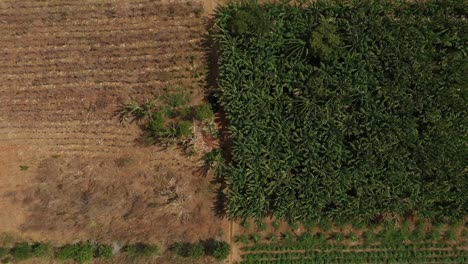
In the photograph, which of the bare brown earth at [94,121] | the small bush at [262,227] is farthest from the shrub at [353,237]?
the bare brown earth at [94,121]

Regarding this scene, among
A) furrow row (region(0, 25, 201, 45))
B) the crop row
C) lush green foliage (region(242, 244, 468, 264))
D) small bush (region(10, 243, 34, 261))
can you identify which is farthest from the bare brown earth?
the crop row

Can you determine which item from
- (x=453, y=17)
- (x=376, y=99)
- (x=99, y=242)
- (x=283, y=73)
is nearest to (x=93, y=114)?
(x=99, y=242)

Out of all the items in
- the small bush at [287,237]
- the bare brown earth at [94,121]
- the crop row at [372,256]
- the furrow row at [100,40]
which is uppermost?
the furrow row at [100,40]

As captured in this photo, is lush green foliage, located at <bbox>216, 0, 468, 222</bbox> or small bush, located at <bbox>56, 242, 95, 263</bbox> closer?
lush green foliage, located at <bbox>216, 0, 468, 222</bbox>

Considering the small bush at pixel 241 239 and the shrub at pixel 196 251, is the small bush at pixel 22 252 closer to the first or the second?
the shrub at pixel 196 251

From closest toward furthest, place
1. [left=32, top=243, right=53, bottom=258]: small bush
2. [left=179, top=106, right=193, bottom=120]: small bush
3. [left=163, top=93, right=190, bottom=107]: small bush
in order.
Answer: [left=32, top=243, right=53, bottom=258]: small bush → [left=179, top=106, right=193, bottom=120]: small bush → [left=163, top=93, right=190, bottom=107]: small bush

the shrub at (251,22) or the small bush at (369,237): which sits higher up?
the shrub at (251,22)

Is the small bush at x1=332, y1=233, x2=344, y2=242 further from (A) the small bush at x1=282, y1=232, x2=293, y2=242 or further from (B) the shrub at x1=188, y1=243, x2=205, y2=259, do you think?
(B) the shrub at x1=188, y1=243, x2=205, y2=259
